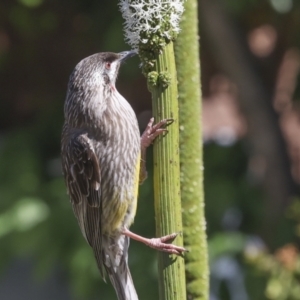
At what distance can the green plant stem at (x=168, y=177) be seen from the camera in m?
1.67

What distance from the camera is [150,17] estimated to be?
5.37ft

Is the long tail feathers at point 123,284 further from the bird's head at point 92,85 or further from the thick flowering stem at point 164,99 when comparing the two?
the thick flowering stem at point 164,99

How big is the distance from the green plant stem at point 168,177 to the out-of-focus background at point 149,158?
147cm

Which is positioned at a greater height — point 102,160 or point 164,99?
point 102,160

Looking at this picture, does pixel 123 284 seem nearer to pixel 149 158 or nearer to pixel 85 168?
pixel 85 168

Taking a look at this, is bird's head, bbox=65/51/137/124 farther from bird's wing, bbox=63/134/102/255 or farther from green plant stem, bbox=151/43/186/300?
green plant stem, bbox=151/43/186/300

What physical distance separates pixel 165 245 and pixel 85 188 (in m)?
1.27

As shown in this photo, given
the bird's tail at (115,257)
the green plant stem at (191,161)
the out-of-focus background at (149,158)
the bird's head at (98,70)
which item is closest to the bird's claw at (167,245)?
the green plant stem at (191,161)

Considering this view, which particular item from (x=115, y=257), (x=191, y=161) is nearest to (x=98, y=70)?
(x=115, y=257)

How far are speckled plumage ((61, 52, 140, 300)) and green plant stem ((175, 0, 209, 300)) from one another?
2.85 ft

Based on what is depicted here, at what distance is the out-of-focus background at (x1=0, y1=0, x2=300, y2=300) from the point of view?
399cm

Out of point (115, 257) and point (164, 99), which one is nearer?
point (164, 99)

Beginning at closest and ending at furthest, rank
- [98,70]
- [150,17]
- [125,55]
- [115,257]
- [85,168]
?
[150,17], [125,55], [98,70], [85,168], [115,257]

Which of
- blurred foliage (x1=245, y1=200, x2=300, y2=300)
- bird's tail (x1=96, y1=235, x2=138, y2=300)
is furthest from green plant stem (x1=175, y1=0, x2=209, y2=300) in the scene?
bird's tail (x1=96, y1=235, x2=138, y2=300)
